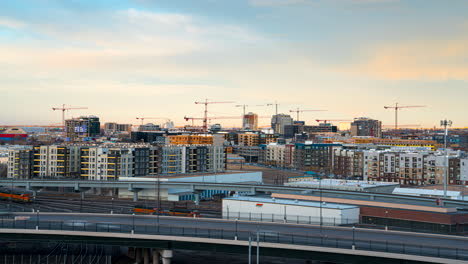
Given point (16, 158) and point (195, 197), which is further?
point (16, 158)

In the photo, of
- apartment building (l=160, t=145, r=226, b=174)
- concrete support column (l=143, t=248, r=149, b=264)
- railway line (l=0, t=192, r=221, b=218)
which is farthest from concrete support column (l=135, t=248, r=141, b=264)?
apartment building (l=160, t=145, r=226, b=174)

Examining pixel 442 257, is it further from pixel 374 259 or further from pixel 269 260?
pixel 269 260

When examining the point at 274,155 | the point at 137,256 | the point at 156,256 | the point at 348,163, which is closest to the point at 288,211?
the point at 156,256

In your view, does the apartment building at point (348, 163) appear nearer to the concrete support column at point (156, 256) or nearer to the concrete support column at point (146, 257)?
the concrete support column at point (146, 257)

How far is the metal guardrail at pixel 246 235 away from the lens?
108 ft

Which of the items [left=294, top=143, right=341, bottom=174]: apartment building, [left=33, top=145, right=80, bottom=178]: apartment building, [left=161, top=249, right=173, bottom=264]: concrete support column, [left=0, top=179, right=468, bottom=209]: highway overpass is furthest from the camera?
[left=294, top=143, right=341, bottom=174]: apartment building

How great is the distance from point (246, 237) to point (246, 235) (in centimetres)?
63

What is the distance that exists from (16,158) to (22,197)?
36.8 meters

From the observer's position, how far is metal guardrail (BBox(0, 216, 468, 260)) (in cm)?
3300

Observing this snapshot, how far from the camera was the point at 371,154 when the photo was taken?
122 meters

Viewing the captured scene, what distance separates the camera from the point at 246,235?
124 feet

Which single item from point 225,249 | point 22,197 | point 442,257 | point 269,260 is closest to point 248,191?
point 22,197

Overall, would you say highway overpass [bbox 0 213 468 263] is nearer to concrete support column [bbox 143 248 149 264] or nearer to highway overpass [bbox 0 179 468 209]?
concrete support column [bbox 143 248 149 264]

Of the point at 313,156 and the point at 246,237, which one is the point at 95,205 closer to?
the point at 246,237
